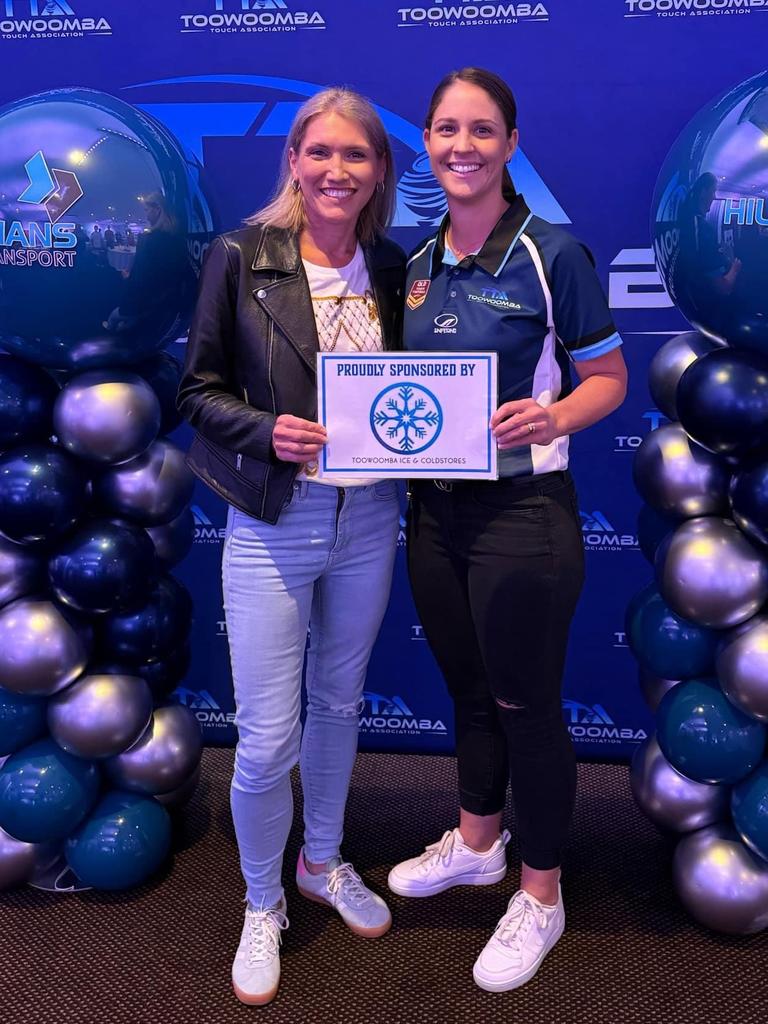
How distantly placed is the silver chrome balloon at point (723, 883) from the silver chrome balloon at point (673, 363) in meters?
0.96

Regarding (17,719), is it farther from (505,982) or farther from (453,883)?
(505,982)

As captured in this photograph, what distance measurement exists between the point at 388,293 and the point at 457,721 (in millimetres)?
992

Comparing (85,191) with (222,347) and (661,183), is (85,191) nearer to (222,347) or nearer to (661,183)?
(222,347)

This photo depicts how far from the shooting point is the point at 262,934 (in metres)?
1.94

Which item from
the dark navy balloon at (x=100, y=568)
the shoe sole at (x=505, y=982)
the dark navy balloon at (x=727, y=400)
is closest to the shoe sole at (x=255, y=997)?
the shoe sole at (x=505, y=982)

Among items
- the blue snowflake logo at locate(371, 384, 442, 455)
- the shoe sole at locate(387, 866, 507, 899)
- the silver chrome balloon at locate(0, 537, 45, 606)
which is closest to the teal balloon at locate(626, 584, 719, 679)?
the shoe sole at locate(387, 866, 507, 899)

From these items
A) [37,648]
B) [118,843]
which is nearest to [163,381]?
[37,648]

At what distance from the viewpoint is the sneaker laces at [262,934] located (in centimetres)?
192

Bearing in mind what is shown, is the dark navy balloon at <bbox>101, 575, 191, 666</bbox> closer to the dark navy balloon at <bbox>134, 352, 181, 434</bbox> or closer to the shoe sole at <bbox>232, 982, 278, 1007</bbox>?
the dark navy balloon at <bbox>134, 352, 181, 434</bbox>

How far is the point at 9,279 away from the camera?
6.03 ft

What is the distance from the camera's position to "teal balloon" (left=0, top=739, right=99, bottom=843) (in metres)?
2.07

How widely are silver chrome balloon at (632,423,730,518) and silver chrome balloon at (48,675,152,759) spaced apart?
128 centimetres

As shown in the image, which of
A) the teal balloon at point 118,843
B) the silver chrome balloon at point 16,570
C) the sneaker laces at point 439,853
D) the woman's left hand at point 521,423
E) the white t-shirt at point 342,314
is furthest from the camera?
the sneaker laces at point 439,853

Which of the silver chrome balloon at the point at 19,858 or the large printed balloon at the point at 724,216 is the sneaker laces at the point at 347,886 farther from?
the large printed balloon at the point at 724,216
